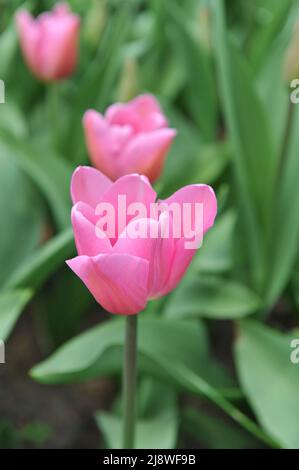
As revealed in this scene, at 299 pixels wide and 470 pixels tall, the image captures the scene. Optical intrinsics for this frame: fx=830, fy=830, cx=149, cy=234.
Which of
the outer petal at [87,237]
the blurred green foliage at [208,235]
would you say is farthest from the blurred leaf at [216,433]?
the outer petal at [87,237]

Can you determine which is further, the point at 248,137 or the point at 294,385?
the point at 248,137

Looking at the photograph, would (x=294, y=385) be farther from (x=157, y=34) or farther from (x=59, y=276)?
(x=157, y=34)

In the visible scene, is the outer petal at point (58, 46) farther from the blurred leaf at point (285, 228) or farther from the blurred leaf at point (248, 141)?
the blurred leaf at point (285, 228)

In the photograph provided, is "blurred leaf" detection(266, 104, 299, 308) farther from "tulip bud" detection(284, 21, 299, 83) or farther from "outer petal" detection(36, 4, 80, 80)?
"outer petal" detection(36, 4, 80, 80)


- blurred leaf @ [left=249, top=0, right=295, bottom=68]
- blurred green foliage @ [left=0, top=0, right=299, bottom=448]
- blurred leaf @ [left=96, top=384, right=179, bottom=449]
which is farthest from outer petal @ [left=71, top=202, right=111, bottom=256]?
blurred leaf @ [left=249, top=0, right=295, bottom=68]

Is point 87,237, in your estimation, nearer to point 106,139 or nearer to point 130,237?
point 130,237

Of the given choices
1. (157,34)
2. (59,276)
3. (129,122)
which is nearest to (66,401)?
(59,276)
